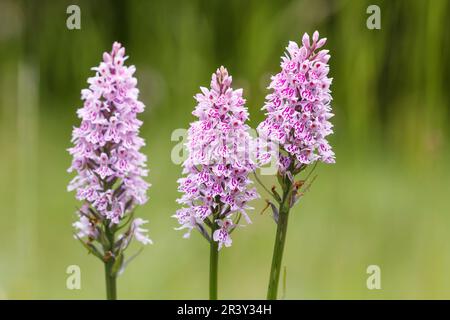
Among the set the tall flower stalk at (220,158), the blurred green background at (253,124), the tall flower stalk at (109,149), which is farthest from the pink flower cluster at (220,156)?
the blurred green background at (253,124)

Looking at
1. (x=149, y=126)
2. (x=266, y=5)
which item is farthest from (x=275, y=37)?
(x=149, y=126)

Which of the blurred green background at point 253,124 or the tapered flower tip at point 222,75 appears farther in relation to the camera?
the blurred green background at point 253,124

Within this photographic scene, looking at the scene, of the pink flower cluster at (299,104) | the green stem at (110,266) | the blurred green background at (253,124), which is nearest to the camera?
the pink flower cluster at (299,104)

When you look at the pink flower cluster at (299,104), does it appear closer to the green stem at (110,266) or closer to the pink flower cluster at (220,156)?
the pink flower cluster at (220,156)

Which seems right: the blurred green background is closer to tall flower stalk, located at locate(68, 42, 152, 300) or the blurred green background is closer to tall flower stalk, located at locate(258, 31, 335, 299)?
tall flower stalk, located at locate(68, 42, 152, 300)

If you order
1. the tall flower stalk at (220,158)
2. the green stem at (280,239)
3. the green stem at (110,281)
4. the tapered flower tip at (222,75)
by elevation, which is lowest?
the green stem at (110,281)

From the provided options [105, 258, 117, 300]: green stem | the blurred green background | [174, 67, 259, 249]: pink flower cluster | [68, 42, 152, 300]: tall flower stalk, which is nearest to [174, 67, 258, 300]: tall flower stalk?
[174, 67, 259, 249]: pink flower cluster

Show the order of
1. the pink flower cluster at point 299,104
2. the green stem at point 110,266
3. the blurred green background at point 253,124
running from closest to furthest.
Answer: the pink flower cluster at point 299,104 → the green stem at point 110,266 → the blurred green background at point 253,124
